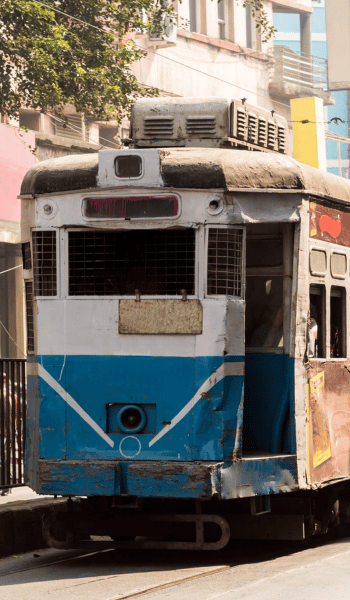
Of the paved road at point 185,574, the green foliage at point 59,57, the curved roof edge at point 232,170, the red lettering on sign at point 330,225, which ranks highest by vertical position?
the green foliage at point 59,57

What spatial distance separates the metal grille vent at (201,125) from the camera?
8.72 meters

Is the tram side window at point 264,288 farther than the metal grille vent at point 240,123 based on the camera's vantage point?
No

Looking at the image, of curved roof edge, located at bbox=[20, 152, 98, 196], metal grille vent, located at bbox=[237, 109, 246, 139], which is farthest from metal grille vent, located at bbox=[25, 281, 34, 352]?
metal grille vent, located at bbox=[237, 109, 246, 139]

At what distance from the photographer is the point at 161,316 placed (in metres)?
7.75

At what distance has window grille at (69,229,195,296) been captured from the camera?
782 centimetres

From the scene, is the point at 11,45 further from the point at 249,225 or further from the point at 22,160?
the point at 249,225

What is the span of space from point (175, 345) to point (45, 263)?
3.91 ft

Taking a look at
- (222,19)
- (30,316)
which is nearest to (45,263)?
(30,316)

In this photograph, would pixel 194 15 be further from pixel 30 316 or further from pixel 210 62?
pixel 30 316

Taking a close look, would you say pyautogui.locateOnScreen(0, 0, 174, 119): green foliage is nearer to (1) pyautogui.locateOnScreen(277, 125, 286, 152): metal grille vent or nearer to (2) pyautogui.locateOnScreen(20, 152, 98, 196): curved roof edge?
(1) pyautogui.locateOnScreen(277, 125, 286, 152): metal grille vent

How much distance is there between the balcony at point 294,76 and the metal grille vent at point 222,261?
25266 mm

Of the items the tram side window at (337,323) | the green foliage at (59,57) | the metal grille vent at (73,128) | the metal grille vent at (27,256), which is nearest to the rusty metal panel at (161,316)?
the metal grille vent at (27,256)

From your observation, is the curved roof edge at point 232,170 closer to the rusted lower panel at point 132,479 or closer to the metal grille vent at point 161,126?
the metal grille vent at point 161,126

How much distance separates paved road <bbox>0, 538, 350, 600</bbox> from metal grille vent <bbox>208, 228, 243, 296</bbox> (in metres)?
1.95
